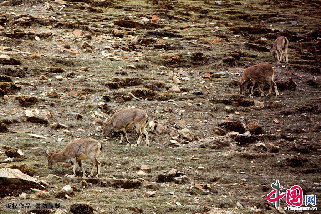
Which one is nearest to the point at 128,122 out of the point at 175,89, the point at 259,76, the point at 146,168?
the point at 146,168

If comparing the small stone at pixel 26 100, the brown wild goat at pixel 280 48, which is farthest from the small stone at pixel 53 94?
the brown wild goat at pixel 280 48

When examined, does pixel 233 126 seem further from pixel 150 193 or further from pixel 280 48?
pixel 280 48

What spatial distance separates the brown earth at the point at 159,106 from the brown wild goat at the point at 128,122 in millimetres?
663

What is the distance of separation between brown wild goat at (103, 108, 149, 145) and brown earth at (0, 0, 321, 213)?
663 mm

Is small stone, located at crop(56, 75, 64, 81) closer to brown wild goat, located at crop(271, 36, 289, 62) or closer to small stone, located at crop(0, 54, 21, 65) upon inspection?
small stone, located at crop(0, 54, 21, 65)

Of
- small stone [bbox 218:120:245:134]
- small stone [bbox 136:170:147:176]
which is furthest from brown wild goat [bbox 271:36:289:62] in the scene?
small stone [bbox 136:170:147:176]

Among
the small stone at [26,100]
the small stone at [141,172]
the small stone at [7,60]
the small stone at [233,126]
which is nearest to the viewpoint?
the small stone at [141,172]

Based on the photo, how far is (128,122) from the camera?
66.8ft

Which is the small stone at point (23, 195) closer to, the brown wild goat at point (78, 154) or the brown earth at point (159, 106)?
the brown earth at point (159, 106)

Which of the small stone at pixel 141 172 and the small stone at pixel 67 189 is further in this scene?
the small stone at pixel 141 172

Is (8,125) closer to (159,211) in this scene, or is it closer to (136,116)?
(136,116)

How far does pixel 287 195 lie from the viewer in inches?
596

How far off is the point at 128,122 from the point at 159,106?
13.7 feet

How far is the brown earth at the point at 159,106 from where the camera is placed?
15211 mm
